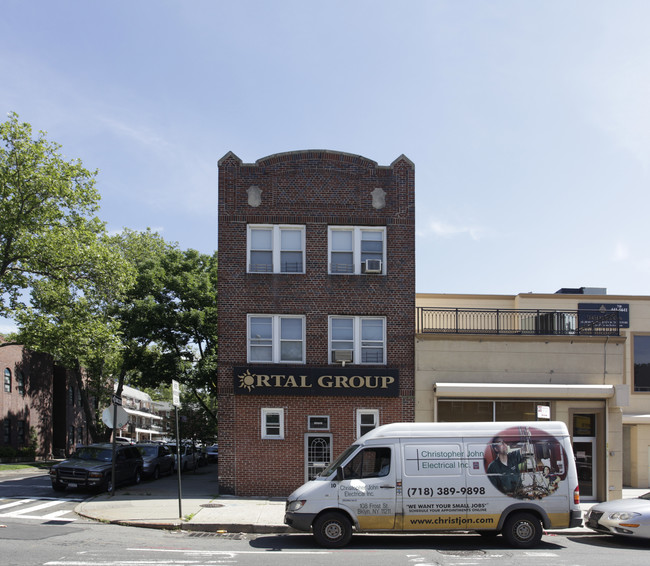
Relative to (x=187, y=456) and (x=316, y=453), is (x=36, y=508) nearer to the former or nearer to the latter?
(x=316, y=453)

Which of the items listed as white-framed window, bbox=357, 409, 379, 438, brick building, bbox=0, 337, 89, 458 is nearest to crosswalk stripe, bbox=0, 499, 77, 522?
white-framed window, bbox=357, 409, 379, 438

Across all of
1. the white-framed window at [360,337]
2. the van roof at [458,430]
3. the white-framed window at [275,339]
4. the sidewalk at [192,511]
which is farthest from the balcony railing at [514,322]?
the van roof at [458,430]

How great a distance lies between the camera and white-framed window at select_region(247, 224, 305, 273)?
67.0 ft

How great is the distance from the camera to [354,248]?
67.5 feet

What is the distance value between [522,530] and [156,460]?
726 inches

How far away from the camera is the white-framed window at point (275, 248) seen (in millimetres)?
20430

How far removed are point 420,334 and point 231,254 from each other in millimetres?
6261

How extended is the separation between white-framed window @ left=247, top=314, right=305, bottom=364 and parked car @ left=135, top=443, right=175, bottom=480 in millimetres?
8506

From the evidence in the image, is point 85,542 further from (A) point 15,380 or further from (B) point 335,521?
(A) point 15,380

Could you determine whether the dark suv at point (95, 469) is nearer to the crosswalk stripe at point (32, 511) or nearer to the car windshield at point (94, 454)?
the car windshield at point (94, 454)

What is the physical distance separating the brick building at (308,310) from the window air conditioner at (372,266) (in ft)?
0.10

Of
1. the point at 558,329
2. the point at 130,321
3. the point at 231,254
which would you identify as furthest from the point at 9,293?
the point at 558,329

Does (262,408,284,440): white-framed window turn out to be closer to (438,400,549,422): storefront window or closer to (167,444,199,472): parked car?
(438,400,549,422): storefront window

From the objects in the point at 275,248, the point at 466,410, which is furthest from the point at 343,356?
the point at 466,410
